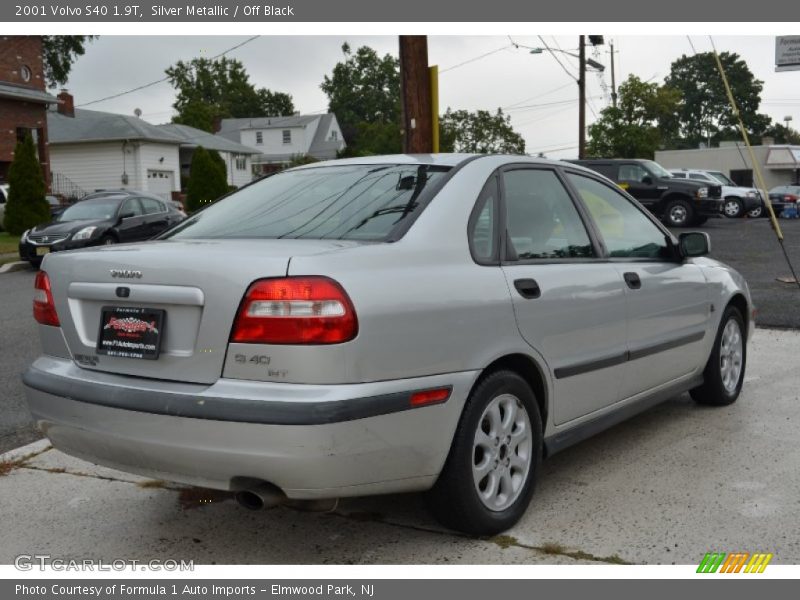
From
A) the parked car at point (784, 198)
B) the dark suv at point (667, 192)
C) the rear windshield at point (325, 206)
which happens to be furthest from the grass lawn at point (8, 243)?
the parked car at point (784, 198)

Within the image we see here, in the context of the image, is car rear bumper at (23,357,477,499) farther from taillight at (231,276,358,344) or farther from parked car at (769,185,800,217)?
parked car at (769,185,800,217)

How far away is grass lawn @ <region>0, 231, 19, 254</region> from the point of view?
2045 cm

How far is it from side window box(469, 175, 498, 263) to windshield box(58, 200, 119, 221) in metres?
14.7

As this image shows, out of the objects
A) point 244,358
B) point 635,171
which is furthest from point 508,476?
point 635,171

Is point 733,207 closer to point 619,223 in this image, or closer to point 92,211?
point 92,211

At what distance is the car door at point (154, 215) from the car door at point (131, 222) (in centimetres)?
15

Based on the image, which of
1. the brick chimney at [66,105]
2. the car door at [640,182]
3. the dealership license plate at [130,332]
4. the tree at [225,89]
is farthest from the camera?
the tree at [225,89]

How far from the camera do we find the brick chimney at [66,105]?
158 feet

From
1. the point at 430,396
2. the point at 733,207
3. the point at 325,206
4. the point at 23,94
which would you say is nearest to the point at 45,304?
the point at 325,206

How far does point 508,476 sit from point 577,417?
24.3 inches

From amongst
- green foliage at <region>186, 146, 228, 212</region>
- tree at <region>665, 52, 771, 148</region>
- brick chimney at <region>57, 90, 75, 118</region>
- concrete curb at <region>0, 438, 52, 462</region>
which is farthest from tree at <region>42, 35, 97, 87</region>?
tree at <region>665, 52, 771, 148</region>

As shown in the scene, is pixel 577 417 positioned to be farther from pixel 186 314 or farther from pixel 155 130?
pixel 155 130

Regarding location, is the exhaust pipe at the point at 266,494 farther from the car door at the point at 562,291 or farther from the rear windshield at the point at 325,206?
the car door at the point at 562,291

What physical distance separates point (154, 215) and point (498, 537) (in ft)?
52.7
